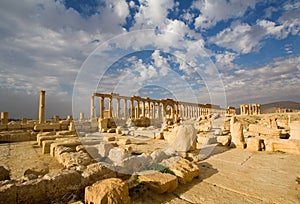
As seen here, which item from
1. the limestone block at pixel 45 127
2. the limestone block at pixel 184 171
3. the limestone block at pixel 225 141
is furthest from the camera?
the limestone block at pixel 45 127

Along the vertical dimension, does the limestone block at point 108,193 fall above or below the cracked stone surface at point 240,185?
above

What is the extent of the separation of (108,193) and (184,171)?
2020 millimetres

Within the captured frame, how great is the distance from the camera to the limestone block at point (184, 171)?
3.94 metres

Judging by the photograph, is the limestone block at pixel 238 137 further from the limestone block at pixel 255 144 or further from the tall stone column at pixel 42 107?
the tall stone column at pixel 42 107

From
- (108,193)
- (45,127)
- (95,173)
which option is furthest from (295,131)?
(45,127)

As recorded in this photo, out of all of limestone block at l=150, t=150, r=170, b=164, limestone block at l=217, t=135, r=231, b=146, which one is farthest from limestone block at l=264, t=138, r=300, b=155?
limestone block at l=150, t=150, r=170, b=164

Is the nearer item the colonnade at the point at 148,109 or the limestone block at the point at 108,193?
the limestone block at the point at 108,193

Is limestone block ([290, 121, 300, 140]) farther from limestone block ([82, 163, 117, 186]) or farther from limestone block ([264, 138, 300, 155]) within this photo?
limestone block ([82, 163, 117, 186])

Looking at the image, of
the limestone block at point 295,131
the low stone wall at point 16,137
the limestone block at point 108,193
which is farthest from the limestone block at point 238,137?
the low stone wall at point 16,137

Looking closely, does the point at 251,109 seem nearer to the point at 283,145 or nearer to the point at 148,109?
the point at 148,109

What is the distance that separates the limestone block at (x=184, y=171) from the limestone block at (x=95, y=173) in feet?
4.91

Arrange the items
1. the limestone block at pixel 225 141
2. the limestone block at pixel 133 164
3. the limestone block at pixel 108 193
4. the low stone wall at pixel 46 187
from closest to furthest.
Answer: the limestone block at pixel 108 193, the low stone wall at pixel 46 187, the limestone block at pixel 133 164, the limestone block at pixel 225 141

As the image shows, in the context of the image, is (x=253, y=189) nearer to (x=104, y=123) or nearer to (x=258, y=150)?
(x=258, y=150)

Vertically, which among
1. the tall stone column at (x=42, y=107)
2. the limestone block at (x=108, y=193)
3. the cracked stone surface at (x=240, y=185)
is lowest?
the cracked stone surface at (x=240, y=185)
